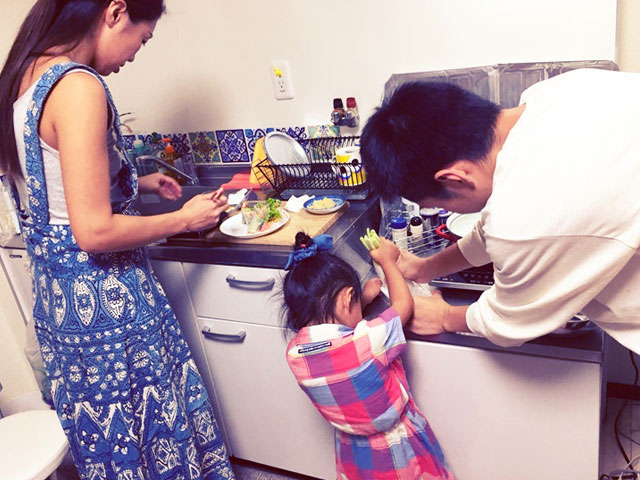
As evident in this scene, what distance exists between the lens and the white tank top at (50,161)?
106cm

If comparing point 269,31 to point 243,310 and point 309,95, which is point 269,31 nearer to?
point 309,95

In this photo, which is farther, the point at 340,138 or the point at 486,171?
the point at 340,138

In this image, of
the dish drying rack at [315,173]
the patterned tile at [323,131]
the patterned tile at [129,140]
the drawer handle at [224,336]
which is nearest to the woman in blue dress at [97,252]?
the drawer handle at [224,336]

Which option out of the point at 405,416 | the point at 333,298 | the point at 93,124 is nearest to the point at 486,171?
the point at 333,298

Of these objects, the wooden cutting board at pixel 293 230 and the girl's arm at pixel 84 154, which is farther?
the wooden cutting board at pixel 293 230

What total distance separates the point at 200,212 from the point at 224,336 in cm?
46

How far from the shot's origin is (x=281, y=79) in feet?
5.93

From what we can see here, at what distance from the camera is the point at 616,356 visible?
5.74ft

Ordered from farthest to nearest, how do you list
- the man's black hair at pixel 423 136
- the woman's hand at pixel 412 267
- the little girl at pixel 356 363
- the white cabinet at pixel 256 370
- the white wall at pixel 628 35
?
1. the white cabinet at pixel 256 370
2. the white wall at pixel 628 35
3. the woman's hand at pixel 412 267
4. the little girl at pixel 356 363
5. the man's black hair at pixel 423 136

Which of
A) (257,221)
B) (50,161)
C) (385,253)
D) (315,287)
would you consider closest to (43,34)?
(50,161)

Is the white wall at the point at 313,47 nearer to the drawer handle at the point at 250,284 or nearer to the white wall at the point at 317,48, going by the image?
the white wall at the point at 317,48

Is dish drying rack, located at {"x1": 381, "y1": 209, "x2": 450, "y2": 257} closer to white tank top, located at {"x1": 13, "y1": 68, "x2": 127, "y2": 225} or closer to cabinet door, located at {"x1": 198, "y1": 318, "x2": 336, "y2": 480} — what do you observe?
cabinet door, located at {"x1": 198, "y1": 318, "x2": 336, "y2": 480}

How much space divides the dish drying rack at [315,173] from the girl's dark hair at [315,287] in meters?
0.46

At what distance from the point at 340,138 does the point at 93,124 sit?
0.90 m
